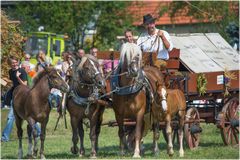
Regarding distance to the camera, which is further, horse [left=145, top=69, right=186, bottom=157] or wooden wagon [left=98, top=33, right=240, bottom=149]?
wooden wagon [left=98, top=33, right=240, bottom=149]

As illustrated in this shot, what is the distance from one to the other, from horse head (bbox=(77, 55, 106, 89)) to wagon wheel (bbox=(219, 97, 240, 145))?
4.14 m

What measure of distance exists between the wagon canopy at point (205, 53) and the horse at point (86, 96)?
2838 mm

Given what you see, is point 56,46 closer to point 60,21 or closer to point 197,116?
point 60,21

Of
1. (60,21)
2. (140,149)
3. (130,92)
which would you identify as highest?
(60,21)

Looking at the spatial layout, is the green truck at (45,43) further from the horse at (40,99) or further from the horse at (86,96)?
the horse at (86,96)

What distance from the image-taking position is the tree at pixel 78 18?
3616cm

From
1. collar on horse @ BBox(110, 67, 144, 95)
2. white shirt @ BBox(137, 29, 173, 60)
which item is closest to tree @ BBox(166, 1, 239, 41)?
white shirt @ BBox(137, 29, 173, 60)

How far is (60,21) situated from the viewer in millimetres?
36312

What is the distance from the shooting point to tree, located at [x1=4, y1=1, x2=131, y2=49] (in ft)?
119

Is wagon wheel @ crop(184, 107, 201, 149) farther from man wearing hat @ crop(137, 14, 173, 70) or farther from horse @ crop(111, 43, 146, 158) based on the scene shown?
horse @ crop(111, 43, 146, 158)

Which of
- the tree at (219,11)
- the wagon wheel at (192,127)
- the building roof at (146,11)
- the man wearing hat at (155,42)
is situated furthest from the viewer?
the building roof at (146,11)

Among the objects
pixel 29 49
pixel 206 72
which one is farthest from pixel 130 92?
pixel 29 49

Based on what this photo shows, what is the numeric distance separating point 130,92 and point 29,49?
713 inches

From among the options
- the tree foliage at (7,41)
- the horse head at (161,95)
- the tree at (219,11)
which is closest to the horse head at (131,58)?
the horse head at (161,95)
